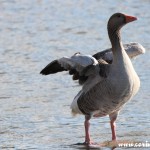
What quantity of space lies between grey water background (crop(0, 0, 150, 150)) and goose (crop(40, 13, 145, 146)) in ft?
1.39

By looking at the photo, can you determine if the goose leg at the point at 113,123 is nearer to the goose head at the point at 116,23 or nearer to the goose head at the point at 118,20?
the goose head at the point at 116,23

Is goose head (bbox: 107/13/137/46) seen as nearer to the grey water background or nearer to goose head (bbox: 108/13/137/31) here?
goose head (bbox: 108/13/137/31)

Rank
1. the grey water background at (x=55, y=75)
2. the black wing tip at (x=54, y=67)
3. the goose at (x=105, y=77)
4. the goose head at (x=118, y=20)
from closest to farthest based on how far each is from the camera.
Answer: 1. the goose at (x=105, y=77)
2. the black wing tip at (x=54, y=67)
3. the goose head at (x=118, y=20)
4. the grey water background at (x=55, y=75)

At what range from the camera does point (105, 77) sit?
10438 mm

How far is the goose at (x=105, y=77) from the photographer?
10195 millimetres

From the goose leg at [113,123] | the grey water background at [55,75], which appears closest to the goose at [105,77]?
the goose leg at [113,123]

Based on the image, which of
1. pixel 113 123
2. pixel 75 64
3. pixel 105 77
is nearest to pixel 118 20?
pixel 105 77

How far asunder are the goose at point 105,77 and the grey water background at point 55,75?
1.39 ft

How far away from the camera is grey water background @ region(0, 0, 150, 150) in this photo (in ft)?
35.8


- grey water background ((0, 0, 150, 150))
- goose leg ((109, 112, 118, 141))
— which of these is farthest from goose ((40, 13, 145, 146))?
grey water background ((0, 0, 150, 150))

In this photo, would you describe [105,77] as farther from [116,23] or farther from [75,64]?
[116,23]

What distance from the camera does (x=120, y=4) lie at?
22625 millimetres

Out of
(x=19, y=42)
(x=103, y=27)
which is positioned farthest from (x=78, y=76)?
(x=103, y=27)

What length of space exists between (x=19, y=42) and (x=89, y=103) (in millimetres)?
7113
